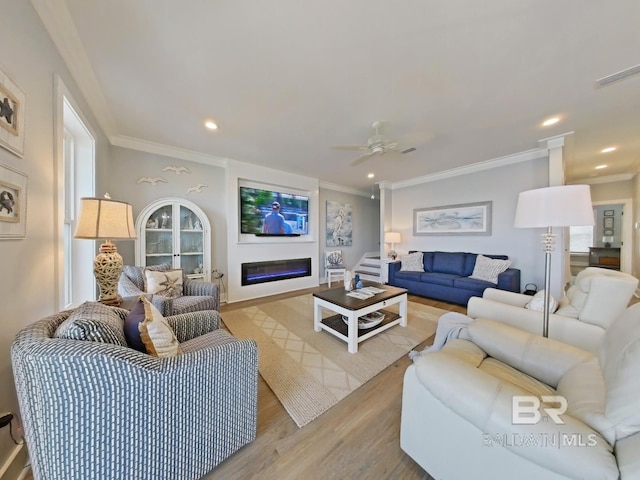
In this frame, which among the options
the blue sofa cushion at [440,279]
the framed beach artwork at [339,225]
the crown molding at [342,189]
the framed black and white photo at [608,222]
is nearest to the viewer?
the blue sofa cushion at [440,279]

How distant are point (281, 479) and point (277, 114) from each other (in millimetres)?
3012

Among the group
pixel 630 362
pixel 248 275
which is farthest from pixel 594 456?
pixel 248 275

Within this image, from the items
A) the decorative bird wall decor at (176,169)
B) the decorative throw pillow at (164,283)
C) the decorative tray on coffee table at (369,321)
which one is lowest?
the decorative tray on coffee table at (369,321)

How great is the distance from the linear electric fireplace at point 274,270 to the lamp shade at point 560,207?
12.8ft

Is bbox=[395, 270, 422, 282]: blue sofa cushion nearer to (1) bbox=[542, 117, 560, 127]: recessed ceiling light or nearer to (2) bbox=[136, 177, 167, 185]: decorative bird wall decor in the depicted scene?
(1) bbox=[542, 117, 560, 127]: recessed ceiling light

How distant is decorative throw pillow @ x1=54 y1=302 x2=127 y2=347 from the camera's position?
3.04 feet

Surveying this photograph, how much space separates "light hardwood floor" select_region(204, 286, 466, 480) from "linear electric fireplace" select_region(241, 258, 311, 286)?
8.97 feet

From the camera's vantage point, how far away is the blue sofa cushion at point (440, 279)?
3.82m

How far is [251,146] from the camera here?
3418 millimetres

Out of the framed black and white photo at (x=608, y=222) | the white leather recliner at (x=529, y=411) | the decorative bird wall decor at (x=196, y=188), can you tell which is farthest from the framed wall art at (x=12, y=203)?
the framed black and white photo at (x=608, y=222)

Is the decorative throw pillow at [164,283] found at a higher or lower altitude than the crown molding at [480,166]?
lower

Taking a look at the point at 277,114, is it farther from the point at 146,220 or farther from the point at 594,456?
the point at 594,456

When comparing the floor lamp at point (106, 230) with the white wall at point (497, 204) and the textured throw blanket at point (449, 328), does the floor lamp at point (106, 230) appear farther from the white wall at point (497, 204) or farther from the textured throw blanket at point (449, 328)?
the white wall at point (497, 204)

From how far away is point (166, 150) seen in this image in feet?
11.4
